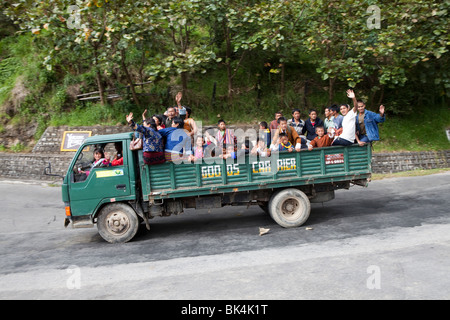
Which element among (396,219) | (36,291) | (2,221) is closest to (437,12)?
(396,219)

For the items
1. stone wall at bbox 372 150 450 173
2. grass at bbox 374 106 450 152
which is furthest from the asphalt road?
grass at bbox 374 106 450 152

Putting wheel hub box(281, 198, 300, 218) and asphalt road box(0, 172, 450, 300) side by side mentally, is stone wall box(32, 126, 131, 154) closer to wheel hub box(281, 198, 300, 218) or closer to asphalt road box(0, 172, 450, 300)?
asphalt road box(0, 172, 450, 300)

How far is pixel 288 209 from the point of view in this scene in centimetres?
767

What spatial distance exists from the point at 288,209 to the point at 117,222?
3.23m

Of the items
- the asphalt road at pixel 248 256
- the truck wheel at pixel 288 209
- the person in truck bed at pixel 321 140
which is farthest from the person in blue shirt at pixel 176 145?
the person in truck bed at pixel 321 140

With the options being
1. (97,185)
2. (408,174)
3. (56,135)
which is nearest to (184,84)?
(56,135)

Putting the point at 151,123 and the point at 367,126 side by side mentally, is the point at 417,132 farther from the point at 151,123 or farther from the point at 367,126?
the point at 151,123

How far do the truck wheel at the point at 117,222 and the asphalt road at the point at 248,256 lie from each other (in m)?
0.15

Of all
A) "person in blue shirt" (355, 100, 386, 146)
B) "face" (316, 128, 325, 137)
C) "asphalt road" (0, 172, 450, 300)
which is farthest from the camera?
"face" (316, 128, 325, 137)

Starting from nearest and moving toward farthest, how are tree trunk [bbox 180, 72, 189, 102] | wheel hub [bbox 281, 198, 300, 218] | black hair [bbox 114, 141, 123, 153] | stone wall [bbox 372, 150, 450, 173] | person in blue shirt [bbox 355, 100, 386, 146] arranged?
black hair [bbox 114, 141, 123, 153] → wheel hub [bbox 281, 198, 300, 218] → person in blue shirt [bbox 355, 100, 386, 146] → stone wall [bbox 372, 150, 450, 173] → tree trunk [bbox 180, 72, 189, 102]

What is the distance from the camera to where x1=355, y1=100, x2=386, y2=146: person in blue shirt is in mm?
7868

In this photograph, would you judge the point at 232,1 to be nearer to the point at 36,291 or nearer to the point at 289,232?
the point at 289,232

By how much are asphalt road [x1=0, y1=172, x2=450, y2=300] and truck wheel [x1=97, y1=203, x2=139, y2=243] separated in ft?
0.51
